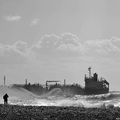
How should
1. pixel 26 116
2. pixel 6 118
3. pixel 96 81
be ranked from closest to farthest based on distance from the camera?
pixel 6 118
pixel 26 116
pixel 96 81

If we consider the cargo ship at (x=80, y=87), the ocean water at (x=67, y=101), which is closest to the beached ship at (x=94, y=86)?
the cargo ship at (x=80, y=87)

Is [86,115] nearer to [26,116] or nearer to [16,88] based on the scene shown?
[26,116]

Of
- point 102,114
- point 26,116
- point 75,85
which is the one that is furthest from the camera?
point 75,85

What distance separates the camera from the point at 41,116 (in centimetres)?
2442

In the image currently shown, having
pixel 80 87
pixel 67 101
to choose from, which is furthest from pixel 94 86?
pixel 67 101

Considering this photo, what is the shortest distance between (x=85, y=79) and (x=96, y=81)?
421 centimetres

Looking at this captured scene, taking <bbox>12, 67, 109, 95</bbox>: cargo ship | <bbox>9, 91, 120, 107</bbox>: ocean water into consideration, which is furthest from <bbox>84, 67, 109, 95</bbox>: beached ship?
<bbox>9, 91, 120, 107</bbox>: ocean water

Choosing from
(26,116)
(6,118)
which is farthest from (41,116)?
(6,118)

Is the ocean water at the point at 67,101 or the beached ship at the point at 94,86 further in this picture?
the beached ship at the point at 94,86

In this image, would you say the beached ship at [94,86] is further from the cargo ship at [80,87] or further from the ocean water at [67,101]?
the ocean water at [67,101]

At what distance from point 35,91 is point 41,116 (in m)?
119

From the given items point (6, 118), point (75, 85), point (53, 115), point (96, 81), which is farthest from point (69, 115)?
point (75, 85)

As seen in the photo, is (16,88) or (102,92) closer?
(102,92)

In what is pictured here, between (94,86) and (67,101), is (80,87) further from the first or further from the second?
(67,101)
